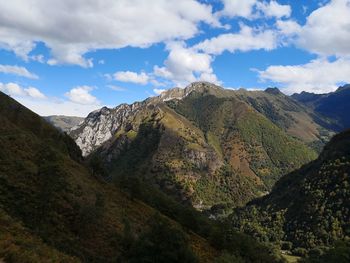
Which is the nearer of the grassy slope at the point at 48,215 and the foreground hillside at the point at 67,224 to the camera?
the grassy slope at the point at 48,215

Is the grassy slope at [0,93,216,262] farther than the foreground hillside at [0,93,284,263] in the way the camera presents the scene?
No

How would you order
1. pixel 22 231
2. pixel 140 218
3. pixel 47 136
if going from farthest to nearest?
pixel 47 136 → pixel 140 218 → pixel 22 231

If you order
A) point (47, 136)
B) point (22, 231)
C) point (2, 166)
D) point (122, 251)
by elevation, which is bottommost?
point (122, 251)

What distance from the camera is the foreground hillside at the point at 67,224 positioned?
122 ft

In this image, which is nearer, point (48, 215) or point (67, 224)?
point (48, 215)

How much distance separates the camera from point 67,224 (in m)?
56.1

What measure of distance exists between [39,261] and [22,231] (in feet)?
36.4

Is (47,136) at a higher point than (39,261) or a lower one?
higher

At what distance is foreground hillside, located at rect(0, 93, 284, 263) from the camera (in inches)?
1461

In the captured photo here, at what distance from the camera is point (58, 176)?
5216cm

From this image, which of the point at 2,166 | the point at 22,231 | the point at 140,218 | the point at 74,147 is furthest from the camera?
the point at 74,147

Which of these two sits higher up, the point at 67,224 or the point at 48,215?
the point at 48,215

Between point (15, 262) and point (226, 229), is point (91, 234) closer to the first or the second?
point (15, 262)

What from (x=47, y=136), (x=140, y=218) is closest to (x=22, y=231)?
(x=140, y=218)
